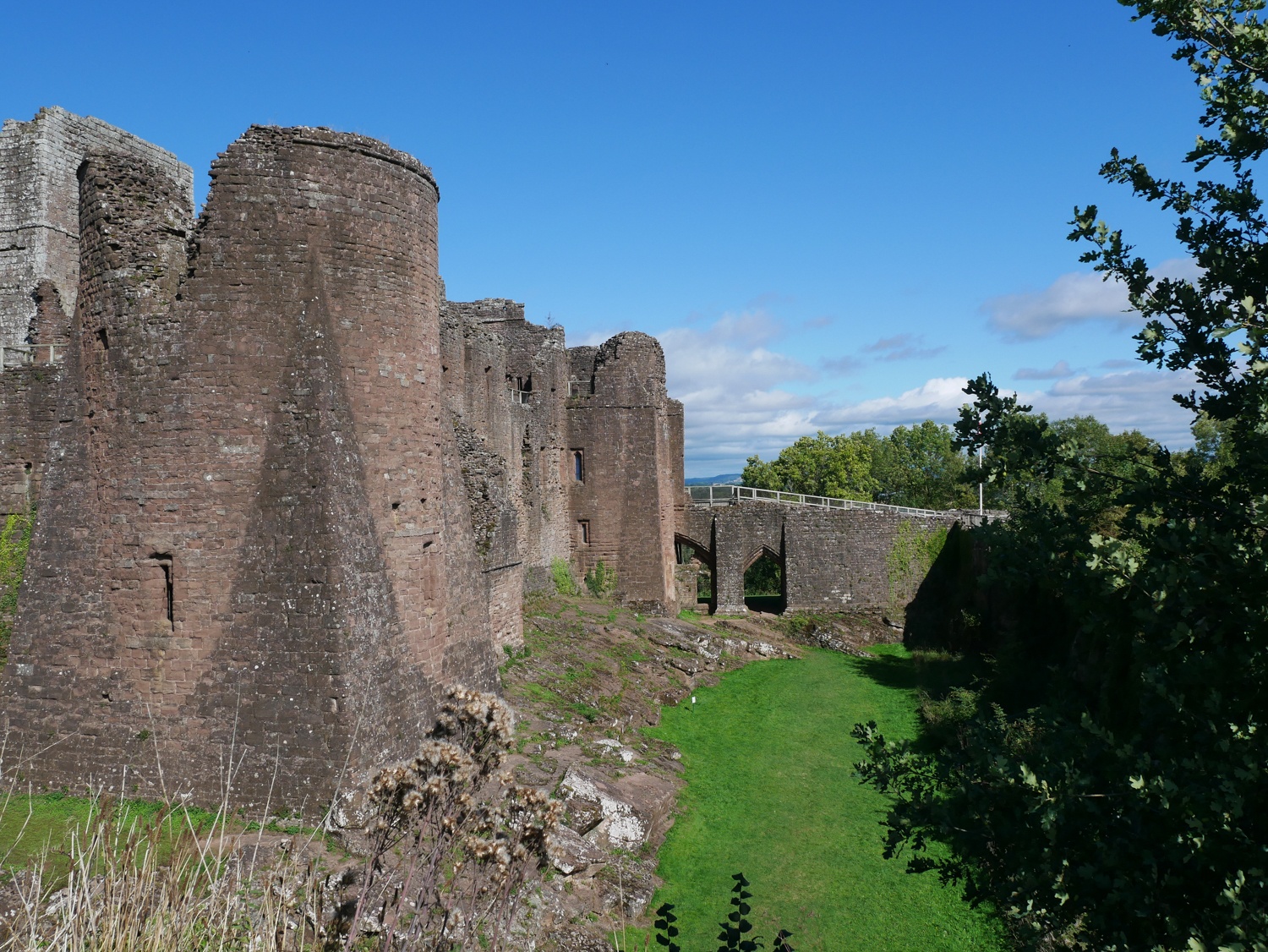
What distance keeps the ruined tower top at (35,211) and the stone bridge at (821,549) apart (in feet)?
63.4

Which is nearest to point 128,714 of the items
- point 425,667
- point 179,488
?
point 179,488

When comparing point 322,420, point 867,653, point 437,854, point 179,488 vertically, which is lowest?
point 867,653

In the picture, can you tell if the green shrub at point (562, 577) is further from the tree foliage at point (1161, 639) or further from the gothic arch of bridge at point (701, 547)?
the tree foliage at point (1161, 639)

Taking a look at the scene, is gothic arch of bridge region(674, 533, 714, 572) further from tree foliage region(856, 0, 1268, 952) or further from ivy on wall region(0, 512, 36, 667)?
tree foliage region(856, 0, 1268, 952)

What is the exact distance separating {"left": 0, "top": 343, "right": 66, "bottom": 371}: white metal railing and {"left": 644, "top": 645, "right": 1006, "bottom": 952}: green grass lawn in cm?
1218

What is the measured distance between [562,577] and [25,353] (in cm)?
1425

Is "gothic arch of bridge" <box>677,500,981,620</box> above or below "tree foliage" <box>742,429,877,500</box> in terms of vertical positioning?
below

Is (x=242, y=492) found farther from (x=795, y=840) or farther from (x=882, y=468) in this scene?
(x=882, y=468)

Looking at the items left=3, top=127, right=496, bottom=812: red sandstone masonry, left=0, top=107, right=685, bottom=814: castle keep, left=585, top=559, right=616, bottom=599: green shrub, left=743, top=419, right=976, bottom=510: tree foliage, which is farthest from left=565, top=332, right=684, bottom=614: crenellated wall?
left=743, top=419, right=976, bottom=510: tree foliage

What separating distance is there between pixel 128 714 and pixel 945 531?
2681 centimetres

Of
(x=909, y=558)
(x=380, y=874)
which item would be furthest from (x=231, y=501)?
(x=909, y=558)

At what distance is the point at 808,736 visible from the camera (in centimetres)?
1672

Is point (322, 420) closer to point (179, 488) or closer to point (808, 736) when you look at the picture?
point (179, 488)

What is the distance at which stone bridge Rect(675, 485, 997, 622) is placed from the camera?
29.1 m
